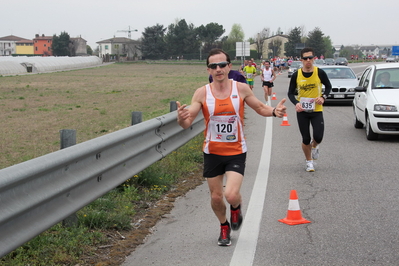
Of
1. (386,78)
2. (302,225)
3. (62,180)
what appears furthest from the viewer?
(386,78)

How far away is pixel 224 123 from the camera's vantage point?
5570mm

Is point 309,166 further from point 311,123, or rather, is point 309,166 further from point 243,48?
point 243,48

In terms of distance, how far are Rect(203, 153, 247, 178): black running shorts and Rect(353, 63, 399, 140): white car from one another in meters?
7.53

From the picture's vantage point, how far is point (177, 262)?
16.7 ft

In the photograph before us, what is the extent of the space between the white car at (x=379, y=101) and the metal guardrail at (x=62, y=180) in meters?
6.31

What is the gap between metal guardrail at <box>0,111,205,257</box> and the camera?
439 cm

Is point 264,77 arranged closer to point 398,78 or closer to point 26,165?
point 398,78

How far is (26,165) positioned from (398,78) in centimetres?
1091

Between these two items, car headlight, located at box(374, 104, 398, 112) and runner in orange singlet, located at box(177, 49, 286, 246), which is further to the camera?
car headlight, located at box(374, 104, 398, 112)

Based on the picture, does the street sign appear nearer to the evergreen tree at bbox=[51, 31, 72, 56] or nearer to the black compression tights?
the black compression tights

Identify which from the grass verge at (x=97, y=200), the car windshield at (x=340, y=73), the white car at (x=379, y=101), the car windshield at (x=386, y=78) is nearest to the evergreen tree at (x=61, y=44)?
the car windshield at (x=340, y=73)

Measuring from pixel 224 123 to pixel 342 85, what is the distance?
17937mm

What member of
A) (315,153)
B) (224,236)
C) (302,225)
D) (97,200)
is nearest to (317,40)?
(315,153)

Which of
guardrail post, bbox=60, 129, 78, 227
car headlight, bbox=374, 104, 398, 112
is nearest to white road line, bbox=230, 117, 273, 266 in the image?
guardrail post, bbox=60, 129, 78, 227
